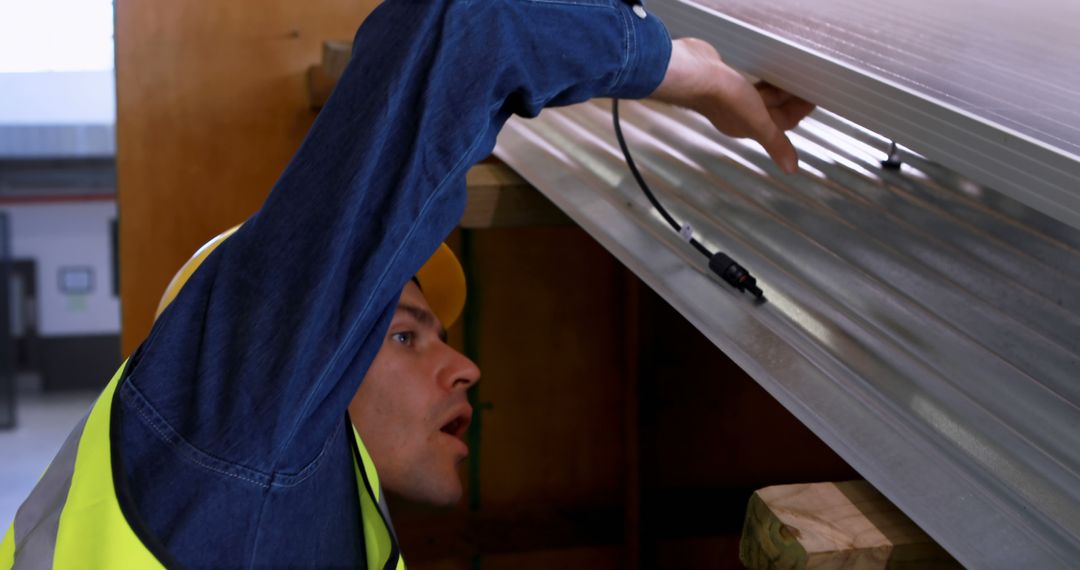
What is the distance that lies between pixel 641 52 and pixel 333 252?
399 mm

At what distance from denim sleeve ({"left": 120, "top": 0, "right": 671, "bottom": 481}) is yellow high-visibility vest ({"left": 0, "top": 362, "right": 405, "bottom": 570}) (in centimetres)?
4

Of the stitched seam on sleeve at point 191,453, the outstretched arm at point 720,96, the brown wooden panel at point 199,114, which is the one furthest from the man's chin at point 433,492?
the brown wooden panel at point 199,114

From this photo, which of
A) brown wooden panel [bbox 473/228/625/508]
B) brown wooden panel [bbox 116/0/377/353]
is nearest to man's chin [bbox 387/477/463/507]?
brown wooden panel [bbox 473/228/625/508]

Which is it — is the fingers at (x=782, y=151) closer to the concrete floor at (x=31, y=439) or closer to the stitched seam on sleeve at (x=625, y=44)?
the stitched seam on sleeve at (x=625, y=44)

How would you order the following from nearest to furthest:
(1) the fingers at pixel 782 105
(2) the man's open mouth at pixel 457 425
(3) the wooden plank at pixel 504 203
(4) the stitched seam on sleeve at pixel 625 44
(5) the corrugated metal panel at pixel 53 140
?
(4) the stitched seam on sleeve at pixel 625 44 < (1) the fingers at pixel 782 105 < (2) the man's open mouth at pixel 457 425 < (3) the wooden plank at pixel 504 203 < (5) the corrugated metal panel at pixel 53 140

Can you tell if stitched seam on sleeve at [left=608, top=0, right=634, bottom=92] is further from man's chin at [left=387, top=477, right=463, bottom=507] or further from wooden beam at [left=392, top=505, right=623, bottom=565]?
wooden beam at [left=392, top=505, right=623, bottom=565]

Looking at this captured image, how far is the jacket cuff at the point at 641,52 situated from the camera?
3.40ft

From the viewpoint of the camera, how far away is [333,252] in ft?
2.74

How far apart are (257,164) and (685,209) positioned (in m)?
1.16

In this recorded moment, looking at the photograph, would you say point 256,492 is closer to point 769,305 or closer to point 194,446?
point 194,446

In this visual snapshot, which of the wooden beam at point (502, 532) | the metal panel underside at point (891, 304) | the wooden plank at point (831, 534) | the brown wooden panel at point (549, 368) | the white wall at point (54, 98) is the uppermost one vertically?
the metal panel underside at point (891, 304)

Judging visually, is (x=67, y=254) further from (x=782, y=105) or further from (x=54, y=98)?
(x=782, y=105)

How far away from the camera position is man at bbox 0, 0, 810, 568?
834 mm

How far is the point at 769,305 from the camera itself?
1.02 meters
